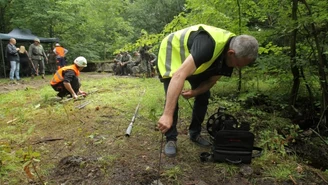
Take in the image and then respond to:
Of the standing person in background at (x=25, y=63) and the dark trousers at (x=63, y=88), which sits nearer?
the dark trousers at (x=63, y=88)

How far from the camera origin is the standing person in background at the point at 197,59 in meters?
2.12

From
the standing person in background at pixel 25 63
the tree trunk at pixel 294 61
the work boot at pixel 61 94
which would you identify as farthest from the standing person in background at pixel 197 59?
the standing person in background at pixel 25 63

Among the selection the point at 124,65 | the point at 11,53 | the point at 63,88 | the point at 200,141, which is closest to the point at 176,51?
the point at 200,141

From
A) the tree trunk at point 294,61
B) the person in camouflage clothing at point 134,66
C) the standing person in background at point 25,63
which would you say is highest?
the tree trunk at point 294,61

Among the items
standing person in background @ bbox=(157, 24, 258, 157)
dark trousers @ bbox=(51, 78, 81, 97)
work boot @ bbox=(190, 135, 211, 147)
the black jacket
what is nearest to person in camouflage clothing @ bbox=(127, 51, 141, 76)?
the black jacket

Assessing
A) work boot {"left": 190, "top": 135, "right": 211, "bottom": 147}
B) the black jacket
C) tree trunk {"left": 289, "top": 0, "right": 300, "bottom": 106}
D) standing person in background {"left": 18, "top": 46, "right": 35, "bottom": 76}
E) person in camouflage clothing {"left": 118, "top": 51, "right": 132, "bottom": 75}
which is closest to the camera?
work boot {"left": 190, "top": 135, "right": 211, "bottom": 147}

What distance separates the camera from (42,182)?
7.29 feet

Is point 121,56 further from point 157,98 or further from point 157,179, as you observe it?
point 157,179

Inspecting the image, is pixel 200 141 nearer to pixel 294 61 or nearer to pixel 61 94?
pixel 294 61

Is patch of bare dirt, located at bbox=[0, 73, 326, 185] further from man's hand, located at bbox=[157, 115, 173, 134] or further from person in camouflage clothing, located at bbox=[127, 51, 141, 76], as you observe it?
person in camouflage clothing, located at bbox=[127, 51, 141, 76]

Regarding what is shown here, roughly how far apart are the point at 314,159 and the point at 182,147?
1.96m

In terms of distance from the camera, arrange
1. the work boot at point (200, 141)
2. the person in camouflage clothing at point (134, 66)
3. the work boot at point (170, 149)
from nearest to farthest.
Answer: the work boot at point (170, 149), the work boot at point (200, 141), the person in camouflage clothing at point (134, 66)

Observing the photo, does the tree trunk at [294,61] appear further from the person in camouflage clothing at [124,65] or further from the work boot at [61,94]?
the person in camouflage clothing at [124,65]

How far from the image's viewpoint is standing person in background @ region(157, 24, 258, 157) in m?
2.12
